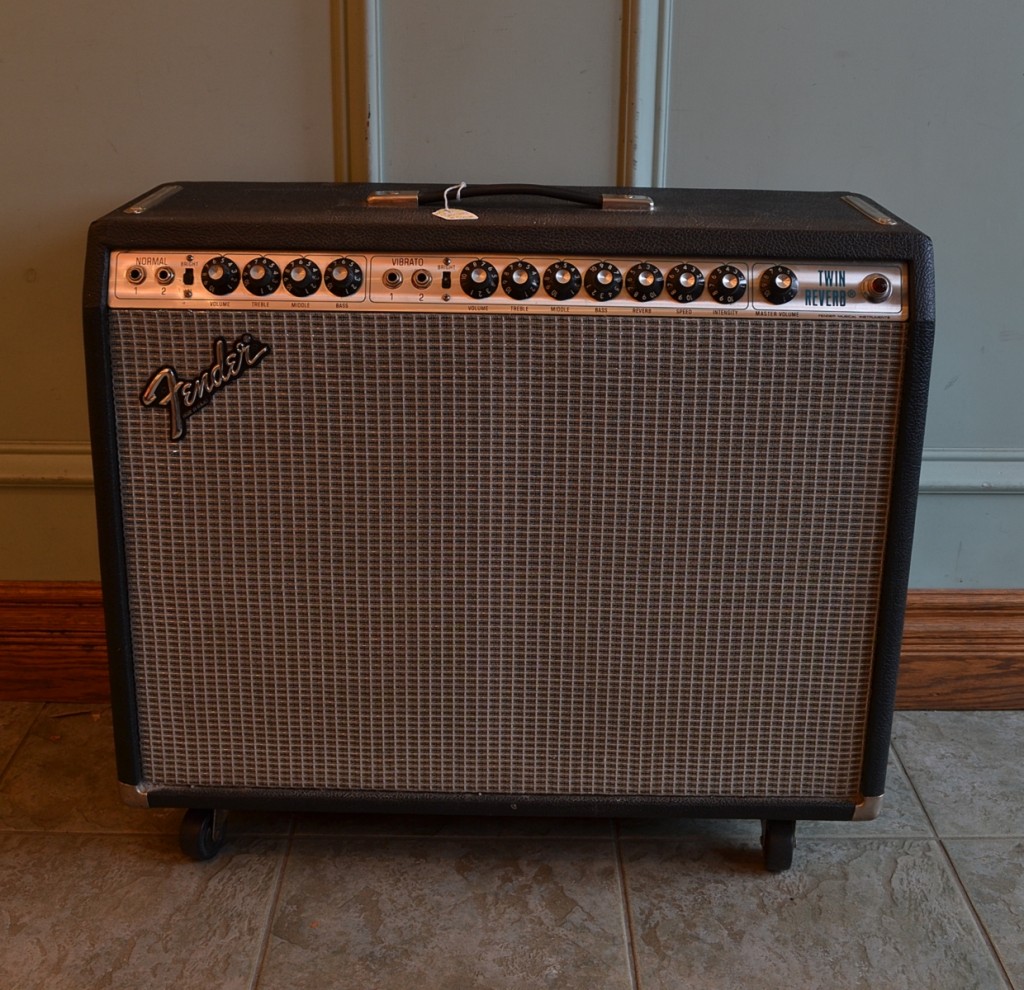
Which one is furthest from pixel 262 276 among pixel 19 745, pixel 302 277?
pixel 19 745

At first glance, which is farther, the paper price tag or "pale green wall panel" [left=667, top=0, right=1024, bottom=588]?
"pale green wall panel" [left=667, top=0, right=1024, bottom=588]

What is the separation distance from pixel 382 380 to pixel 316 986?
57 cm

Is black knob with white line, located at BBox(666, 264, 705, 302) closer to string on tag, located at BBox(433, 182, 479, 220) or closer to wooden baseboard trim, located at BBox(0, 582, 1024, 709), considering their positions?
string on tag, located at BBox(433, 182, 479, 220)

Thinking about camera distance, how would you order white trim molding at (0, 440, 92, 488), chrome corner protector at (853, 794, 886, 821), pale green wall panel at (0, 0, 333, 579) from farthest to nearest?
white trim molding at (0, 440, 92, 488)
pale green wall panel at (0, 0, 333, 579)
chrome corner protector at (853, 794, 886, 821)

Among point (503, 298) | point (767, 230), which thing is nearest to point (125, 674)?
point (503, 298)

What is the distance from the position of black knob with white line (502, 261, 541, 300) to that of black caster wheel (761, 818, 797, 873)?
2.01ft

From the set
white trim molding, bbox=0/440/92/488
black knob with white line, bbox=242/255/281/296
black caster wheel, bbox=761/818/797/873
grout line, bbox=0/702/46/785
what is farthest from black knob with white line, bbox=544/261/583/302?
grout line, bbox=0/702/46/785

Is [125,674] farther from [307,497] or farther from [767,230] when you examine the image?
[767,230]

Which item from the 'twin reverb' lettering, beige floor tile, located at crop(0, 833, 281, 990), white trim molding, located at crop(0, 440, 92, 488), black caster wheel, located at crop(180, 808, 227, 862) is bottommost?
beige floor tile, located at crop(0, 833, 281, 990)

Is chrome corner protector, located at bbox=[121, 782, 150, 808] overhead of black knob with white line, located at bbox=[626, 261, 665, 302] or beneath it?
beneath

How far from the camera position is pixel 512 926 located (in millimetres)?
1236

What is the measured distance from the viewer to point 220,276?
111 cm

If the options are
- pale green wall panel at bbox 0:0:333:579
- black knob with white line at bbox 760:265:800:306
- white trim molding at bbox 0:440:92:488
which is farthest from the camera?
white trim molding at bbox 0:440:92:488

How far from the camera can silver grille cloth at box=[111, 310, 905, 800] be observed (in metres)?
1.12
